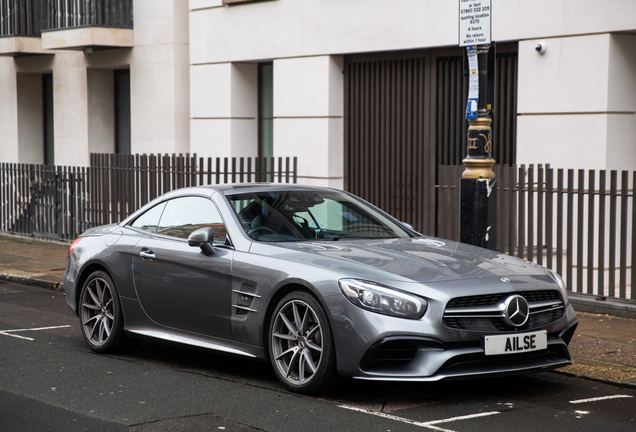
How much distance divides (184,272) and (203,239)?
42 centimetres

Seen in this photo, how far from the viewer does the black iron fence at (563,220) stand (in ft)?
29.7

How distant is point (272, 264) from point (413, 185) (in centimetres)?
711

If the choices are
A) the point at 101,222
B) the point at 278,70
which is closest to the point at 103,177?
the point at 101,222

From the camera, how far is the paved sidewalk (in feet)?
22.4

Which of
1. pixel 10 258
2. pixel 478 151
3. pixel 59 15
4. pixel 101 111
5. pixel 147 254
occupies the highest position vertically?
pixel 59 15

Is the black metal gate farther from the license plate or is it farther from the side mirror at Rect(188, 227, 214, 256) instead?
the license plate

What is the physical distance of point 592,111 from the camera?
10773 millimetres

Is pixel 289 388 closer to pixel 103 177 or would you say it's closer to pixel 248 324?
pixel 248 324

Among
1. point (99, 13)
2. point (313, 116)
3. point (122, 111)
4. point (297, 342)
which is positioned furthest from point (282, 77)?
point (297, 342)

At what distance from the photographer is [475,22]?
7.62 meters

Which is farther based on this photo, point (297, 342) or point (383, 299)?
point (297, 342)

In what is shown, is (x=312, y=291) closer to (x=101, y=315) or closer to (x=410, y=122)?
(x=101, y=315)

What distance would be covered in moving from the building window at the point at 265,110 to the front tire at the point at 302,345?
10208 mm

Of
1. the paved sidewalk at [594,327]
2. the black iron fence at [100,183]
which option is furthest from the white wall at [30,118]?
the paved sidewalk at [594,327]
